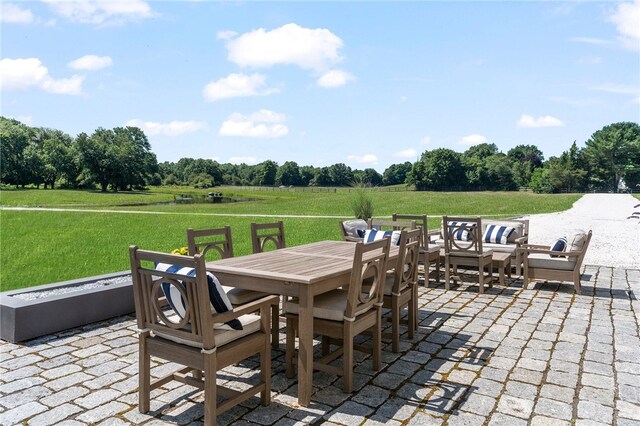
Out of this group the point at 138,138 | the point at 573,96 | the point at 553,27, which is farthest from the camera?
the point at 138,138

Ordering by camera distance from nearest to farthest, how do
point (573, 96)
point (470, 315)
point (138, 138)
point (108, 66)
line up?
point (470, 315) < point (108, 66) < point (573, 96) < point (138, 138)

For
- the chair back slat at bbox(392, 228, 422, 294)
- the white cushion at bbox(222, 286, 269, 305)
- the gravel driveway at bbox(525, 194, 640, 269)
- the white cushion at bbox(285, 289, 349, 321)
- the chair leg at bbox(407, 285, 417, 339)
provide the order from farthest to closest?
the gravel driveway at bbox(525, 194, 640, 269), the chair leg at bbox(407, 285, 417, 339), the chair back slat at bbox(392, 228, 422, 294), the white cushion at bbox(222, 286, 269, 305), the white cushion at bbox(285, 289, 349, 321)

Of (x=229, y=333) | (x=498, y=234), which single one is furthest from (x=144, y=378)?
(x=498, y=234)

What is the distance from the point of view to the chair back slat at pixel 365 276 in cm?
310

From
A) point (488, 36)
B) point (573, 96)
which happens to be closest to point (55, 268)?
point (488, 36)

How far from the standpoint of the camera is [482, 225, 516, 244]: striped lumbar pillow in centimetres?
761

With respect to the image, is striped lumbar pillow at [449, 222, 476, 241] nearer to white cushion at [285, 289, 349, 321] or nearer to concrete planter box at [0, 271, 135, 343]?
white cushion at [285, 289, 349, 321]

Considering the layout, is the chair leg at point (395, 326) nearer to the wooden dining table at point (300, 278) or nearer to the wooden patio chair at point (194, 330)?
the wooden dining table at point (300, 278)

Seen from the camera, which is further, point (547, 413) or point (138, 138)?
point (138, 138)

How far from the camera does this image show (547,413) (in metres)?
2.83

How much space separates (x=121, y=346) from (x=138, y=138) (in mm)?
68575

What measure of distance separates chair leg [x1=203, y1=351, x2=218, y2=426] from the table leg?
597mm

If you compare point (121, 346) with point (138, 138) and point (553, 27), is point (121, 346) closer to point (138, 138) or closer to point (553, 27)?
point (553, 27)

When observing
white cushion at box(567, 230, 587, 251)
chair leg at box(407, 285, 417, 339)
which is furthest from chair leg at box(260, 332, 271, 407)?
white cushion at box(567, 230, 587, 251)
